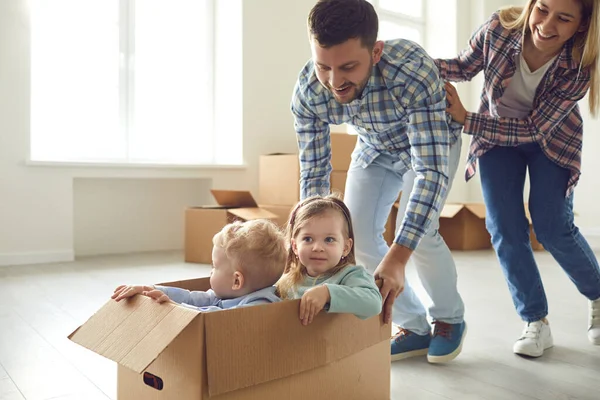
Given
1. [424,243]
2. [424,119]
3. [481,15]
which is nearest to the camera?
[424,119]

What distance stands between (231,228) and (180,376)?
346 mm

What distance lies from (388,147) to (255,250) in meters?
0.56

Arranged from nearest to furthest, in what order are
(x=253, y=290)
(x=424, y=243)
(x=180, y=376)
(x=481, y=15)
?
(x=180, y=376) < (x=253, y=290) < (x=424, y=243) < (x=481, y=15)

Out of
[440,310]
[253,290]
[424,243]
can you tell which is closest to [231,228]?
[253,290]

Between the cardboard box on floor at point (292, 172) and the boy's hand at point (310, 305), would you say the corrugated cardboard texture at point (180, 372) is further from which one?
the cardboard box on floor at point (292, 172)

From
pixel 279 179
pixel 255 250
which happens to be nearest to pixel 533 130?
pixel 255 250

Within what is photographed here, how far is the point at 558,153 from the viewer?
1.64 meters

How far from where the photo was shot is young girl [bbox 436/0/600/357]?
5.06ft

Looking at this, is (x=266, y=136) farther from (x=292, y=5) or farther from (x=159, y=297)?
(x=159, y=297)

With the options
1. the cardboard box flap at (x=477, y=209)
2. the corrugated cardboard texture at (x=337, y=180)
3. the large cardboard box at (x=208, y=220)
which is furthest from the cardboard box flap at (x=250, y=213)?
the cardboard box flap at (x=477, y=209)

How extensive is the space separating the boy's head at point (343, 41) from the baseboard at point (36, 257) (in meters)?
2.73

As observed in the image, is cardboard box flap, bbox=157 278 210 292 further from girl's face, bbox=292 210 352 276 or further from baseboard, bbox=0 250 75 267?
baseboard, bbox=0 250 75 267

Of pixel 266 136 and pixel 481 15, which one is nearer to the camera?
pixel 266 136

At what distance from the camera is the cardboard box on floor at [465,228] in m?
4.18
